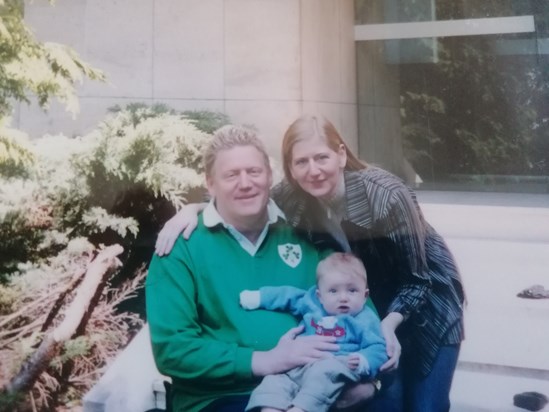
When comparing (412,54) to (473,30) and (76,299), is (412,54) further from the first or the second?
(76,299)

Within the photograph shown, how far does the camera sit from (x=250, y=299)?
1.47 metres

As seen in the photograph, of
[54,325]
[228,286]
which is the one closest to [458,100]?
[228,286]

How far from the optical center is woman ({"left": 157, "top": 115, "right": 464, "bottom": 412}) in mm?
1495

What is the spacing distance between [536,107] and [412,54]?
1.14 feet

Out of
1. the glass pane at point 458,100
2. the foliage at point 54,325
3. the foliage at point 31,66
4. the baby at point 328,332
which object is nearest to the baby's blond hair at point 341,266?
the baby at point 328,332

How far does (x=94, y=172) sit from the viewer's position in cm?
160

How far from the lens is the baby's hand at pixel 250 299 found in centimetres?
147

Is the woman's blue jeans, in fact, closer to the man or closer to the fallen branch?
the man

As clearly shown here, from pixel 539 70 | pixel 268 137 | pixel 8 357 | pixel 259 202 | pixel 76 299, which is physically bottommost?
pixel 8 357

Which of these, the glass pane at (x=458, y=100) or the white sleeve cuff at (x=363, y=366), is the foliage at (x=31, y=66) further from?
the white sleeve cuff at (x=363, y=366)

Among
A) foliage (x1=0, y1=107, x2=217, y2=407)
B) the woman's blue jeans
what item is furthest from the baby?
foliage (x1=0, y1=107, x2=217, y2=407)

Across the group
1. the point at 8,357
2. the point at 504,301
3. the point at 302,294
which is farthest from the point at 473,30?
the point at 8,357

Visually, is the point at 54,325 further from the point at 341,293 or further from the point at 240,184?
the point at 341,293

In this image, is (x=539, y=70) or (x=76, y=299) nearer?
(x=539, y=70)
